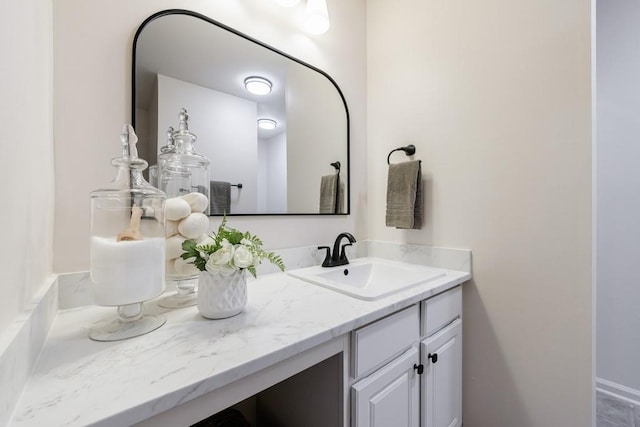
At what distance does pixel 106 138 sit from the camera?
0.88 metres

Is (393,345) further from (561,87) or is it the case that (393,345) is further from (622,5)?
(622,5)

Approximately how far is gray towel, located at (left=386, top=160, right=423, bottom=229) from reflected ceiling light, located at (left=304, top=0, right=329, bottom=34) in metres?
0.80

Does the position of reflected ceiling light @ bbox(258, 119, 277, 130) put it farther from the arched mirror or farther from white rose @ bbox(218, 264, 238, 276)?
white rose @ bbox(218, 264, 238, 276)

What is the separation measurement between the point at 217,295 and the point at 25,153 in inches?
19.9

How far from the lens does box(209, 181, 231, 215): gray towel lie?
1106 mm

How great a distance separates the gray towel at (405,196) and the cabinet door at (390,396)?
0.64 metres

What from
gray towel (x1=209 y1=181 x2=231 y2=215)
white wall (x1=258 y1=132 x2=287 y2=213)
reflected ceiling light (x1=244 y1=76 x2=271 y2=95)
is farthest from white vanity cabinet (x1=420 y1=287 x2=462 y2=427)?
reflected ceiling light (x1=244 y1=76 x2=271 y2=95)

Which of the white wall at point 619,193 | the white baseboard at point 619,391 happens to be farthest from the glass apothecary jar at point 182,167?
the white baseboard at point 619,391

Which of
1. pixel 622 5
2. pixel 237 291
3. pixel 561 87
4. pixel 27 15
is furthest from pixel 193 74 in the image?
pixel 622 5

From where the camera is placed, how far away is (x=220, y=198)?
1.13 m

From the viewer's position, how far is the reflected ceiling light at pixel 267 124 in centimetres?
125

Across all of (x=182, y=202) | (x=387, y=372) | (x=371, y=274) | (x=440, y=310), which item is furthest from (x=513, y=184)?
(x=182, y=202)

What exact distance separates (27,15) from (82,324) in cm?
72

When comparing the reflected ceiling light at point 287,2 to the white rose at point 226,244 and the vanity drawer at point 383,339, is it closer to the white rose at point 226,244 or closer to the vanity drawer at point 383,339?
the white rose at point 226,244
